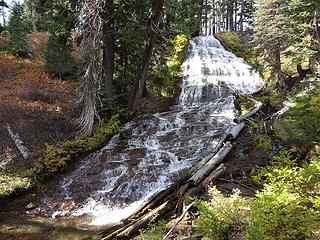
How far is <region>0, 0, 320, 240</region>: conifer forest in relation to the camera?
581 centimetres

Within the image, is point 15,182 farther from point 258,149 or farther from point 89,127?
point 258,149

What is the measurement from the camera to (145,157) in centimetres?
1177

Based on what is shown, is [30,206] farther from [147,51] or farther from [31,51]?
[31,51]

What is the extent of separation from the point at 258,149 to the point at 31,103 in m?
10.7

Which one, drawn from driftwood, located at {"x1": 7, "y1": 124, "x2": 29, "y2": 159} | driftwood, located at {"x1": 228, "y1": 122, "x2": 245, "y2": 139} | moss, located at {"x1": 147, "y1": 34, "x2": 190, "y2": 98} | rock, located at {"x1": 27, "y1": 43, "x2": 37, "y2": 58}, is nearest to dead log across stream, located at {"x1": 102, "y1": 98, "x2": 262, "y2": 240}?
driftwood, located at {"x1": 228, "y1": 122, "x2": 245, "y2": 139}

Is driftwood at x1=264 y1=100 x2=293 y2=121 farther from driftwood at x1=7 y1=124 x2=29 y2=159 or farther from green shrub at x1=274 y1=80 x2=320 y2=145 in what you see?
driftwood at x1=7 y1=124 x2=29 y2=159

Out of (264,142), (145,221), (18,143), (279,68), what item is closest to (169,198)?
(145,221)

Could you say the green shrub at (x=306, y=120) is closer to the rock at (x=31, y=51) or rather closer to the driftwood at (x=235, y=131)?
the driftwood at (x=235, y=131)

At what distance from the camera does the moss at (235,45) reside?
27.9 meters

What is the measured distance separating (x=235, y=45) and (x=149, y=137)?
769 inches

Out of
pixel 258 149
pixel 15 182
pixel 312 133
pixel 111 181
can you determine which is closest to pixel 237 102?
pixel 258 149

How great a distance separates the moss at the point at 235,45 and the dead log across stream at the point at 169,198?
19097 mm

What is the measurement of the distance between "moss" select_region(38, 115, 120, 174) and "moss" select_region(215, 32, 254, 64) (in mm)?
16443

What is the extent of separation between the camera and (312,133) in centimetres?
942
